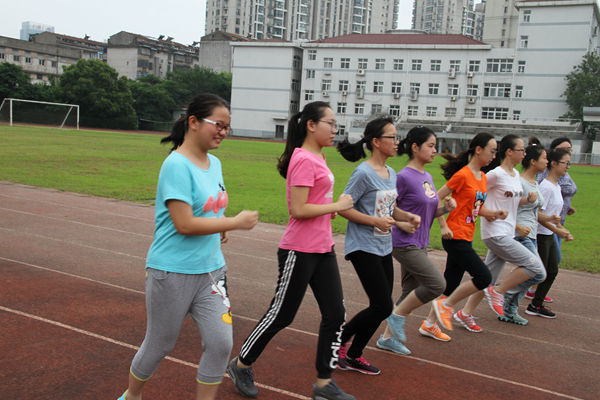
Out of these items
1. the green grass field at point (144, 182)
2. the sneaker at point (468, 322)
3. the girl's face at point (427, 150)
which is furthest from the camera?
the green grass field at point (144, 182)

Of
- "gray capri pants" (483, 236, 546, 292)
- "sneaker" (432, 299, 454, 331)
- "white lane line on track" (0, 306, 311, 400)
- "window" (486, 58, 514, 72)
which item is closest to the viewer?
"white lane line on track" (0, 306, 311, 400)

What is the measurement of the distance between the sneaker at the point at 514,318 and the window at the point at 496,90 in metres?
59.5

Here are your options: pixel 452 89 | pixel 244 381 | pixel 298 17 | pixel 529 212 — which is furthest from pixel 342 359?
pixel 298 17

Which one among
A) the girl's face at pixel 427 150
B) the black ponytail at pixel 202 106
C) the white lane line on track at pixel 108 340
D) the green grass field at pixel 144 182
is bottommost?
the green grass field at pixel 144 182

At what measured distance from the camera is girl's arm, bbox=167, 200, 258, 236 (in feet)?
8.00

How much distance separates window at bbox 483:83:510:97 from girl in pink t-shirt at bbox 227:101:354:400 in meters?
61.7

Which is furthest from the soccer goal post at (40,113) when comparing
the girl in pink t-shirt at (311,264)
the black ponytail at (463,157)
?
the girl in pink t-shirt at (311,264)

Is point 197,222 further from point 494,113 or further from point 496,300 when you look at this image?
point 494,113

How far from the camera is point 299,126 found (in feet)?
11.1

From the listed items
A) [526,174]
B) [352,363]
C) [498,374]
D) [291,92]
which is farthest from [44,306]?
[291,92]

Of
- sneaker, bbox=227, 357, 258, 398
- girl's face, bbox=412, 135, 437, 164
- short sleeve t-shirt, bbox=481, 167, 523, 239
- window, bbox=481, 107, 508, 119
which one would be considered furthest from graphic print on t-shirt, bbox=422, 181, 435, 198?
window, bbox=481, 107, 508, 119

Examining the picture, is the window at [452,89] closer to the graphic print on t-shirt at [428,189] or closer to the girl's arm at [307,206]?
the graphic print on t-shirt at [428,189]

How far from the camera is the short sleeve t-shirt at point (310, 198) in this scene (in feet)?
10.3

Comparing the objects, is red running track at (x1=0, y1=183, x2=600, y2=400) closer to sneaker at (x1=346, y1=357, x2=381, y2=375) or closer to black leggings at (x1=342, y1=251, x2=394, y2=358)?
sneaker at (x1=346, y1=357, x2=381, y2=375)
